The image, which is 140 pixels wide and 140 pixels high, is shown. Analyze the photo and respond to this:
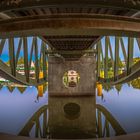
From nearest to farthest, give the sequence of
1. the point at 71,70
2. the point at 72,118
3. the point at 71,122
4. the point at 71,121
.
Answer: the point at 71,122, the point at 71,121, the point at 72,118, the point at 71,70

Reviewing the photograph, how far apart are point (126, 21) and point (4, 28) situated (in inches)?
93.4

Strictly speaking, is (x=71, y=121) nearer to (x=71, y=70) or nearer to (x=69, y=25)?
(x=71, y=70)

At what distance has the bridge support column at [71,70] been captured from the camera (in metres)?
32.4

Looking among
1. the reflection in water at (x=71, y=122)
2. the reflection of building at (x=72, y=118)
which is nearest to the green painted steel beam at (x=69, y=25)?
the reflection in water at (x=71, y=122)

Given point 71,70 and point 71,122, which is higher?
point 71,70

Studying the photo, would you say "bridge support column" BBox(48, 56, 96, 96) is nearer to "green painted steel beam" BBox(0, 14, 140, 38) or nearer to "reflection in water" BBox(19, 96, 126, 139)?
"reflection in water" BBox(19, 96, 126, 139)

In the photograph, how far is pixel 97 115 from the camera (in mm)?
22641

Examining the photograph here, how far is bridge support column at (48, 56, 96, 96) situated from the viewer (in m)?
32.4

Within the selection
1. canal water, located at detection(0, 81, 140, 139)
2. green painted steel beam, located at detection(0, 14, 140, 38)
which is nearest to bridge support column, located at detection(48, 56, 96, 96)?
canal water, located at detection(0, 81, 140, 139)

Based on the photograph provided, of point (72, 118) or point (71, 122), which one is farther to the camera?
point (72, 118)

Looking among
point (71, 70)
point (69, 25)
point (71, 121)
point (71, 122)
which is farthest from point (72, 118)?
point (69, 25)

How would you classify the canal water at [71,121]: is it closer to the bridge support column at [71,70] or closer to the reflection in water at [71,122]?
the reflection in water at [71,122]

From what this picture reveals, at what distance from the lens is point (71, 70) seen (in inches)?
1292

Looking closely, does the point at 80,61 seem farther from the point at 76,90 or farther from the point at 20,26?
the point at 20,26
